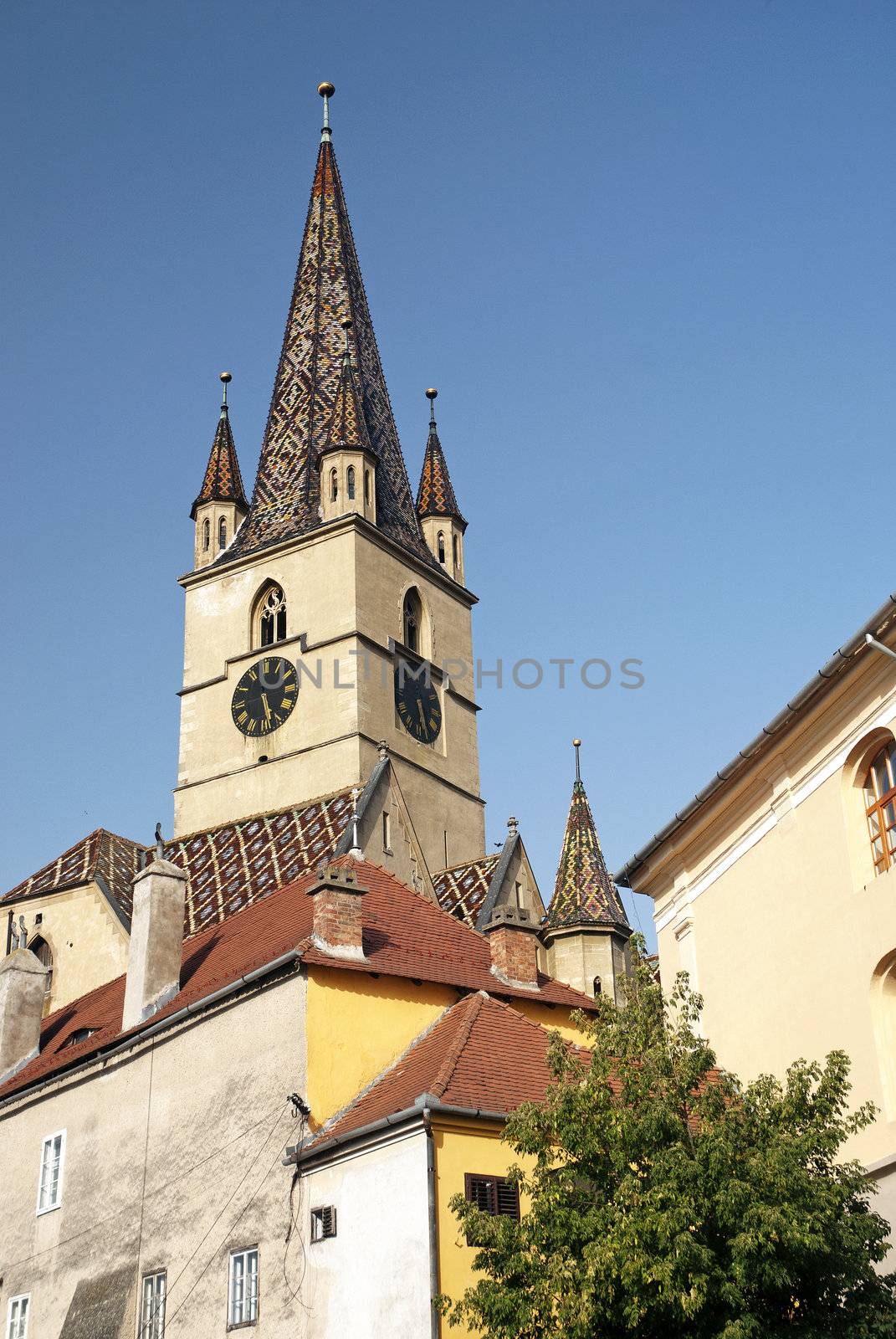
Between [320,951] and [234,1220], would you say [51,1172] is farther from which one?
[320,951]

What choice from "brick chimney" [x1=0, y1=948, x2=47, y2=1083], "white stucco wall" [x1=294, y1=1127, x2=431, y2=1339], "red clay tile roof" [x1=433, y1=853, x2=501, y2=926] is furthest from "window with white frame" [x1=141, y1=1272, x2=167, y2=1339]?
"red clay tile roof" [x1=433, y1=853, x2=501, y2=926]

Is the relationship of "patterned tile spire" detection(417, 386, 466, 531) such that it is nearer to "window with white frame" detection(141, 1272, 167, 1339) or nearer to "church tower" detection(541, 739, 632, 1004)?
"church tower" detection(541, 739, 632, 1004)

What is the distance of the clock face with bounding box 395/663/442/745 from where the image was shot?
139 feet

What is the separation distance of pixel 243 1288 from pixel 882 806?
30.0 ft

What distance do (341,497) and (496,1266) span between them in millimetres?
30379

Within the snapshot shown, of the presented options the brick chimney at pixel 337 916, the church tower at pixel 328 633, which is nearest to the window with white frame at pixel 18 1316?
the brick chimney at pixel 337 916

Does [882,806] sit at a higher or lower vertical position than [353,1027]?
higher

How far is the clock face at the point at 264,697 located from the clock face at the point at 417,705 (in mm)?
2477

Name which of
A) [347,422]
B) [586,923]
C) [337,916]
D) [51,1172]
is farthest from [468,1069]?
[347,422]

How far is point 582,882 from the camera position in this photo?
3691cm

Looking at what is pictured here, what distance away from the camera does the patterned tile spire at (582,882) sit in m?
36.2

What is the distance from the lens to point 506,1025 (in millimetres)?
22000

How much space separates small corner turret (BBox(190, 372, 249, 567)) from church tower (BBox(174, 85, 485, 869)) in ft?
0.20

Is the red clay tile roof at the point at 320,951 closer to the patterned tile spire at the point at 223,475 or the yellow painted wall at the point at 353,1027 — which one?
the yellow painted wall at the point at 353,1027
